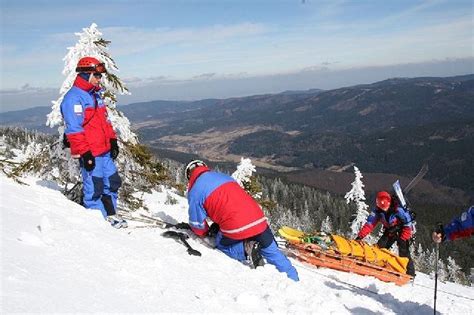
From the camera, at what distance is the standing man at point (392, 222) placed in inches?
484

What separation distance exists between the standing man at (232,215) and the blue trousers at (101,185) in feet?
6.03

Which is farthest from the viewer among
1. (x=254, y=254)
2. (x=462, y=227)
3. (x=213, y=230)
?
(x=213, y=230)

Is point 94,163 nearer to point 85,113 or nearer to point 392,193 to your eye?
point 85,113

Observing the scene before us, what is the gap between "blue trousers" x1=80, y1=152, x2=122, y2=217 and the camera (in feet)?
28.8

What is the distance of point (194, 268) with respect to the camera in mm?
7180

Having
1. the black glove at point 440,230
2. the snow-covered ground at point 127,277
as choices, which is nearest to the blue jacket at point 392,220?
the snow-covered ground at point 127,277

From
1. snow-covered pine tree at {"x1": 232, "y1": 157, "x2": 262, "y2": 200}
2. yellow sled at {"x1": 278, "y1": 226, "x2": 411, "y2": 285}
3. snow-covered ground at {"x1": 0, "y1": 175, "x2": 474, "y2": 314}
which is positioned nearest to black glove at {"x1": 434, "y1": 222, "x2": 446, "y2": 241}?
snow-covered ground at {"x1": 0, "y1": 175, "x2": 474, "y2": 314}

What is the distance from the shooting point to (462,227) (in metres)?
7.10

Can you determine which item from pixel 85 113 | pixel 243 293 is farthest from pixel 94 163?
pixel 243 293

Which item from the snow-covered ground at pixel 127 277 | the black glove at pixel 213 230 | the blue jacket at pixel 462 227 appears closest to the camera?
the snow-covered ground at pixel 127 277

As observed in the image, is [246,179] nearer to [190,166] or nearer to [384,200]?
[384,200]

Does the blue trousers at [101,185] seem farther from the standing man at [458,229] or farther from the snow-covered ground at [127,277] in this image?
Answer: the standing man at [458,229]

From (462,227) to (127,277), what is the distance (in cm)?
546

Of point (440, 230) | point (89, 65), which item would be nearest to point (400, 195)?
point (440, 230)
